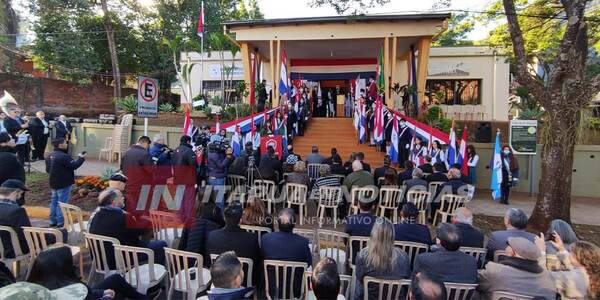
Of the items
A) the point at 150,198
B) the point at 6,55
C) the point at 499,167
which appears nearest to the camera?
the point at 150,198

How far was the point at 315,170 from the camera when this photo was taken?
27.8 ft

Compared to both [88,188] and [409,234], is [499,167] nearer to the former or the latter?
[409,234]

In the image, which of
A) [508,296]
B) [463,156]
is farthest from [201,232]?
Result: [463,156]

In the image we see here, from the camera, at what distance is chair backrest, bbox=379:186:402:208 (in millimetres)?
6566

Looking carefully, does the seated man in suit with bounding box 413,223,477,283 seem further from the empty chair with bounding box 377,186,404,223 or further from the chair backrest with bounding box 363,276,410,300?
the empty chair with bounding box 377,186,404,223

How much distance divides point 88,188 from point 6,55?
16.8 m

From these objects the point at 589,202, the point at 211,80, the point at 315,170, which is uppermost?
the point at 211,80

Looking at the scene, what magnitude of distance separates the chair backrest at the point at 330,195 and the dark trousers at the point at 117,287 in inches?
153

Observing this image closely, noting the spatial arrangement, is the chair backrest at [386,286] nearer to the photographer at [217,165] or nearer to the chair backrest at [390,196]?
the chair backrest at [390,196]

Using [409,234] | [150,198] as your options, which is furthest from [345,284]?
[150,198]

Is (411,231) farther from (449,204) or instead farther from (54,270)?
(54,270)

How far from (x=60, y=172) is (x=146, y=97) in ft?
6.89

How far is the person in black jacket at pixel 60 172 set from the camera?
19.7 feet

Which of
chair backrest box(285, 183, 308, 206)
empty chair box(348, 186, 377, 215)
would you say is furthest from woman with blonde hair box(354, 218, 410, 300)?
chair backrest box(285, 183, 308, 206)
